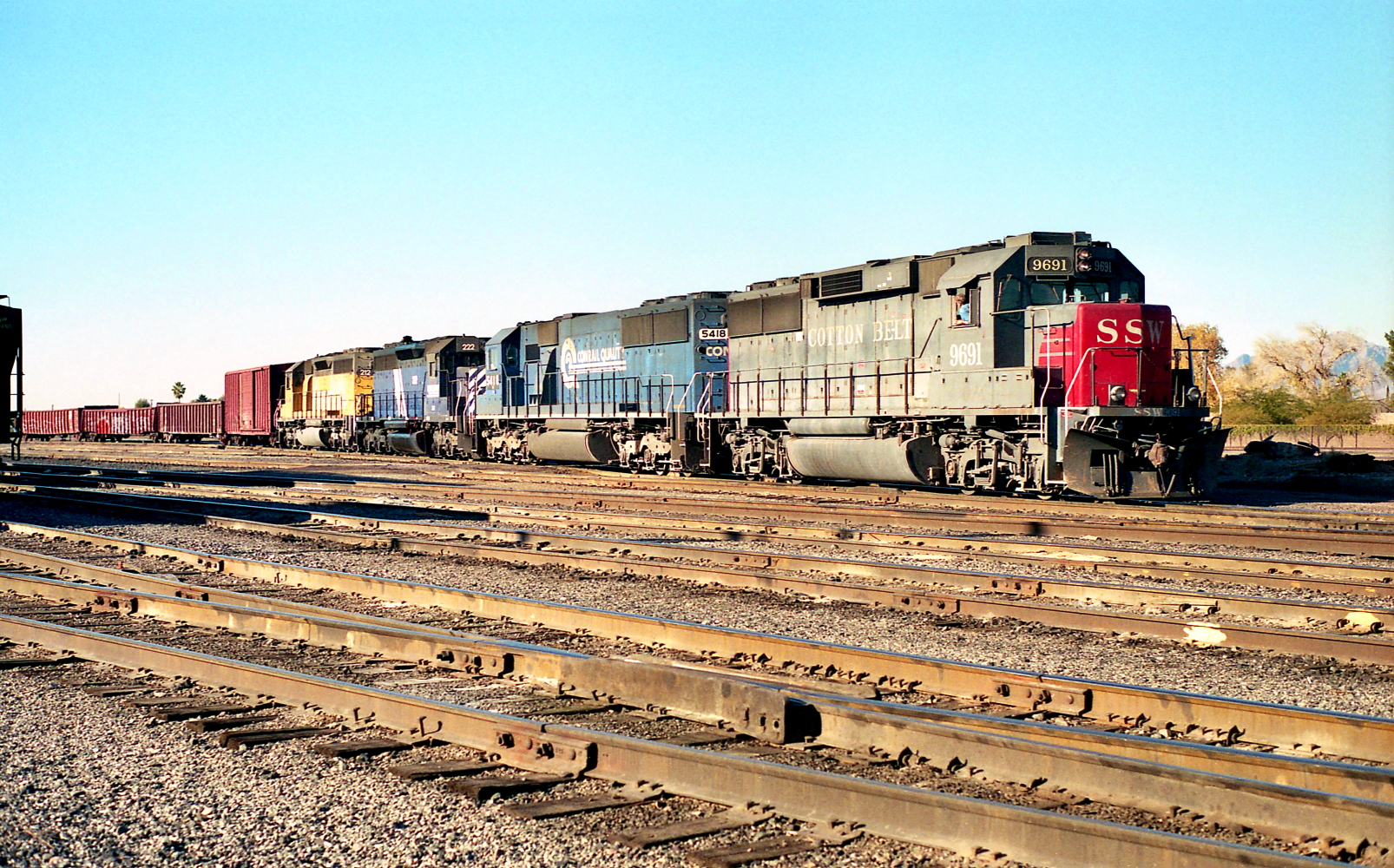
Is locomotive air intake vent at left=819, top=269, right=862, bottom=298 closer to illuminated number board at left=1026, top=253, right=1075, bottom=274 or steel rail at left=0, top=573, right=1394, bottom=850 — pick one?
illuminated number board at left=1026, top=253, right=1075, bottom=274

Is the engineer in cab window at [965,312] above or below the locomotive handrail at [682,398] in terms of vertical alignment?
above

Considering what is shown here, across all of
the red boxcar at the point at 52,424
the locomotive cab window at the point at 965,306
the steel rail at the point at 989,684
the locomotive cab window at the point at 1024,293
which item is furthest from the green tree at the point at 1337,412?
the red boxcar at the point at 52,424

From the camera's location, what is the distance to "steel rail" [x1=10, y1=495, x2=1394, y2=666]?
22.2 feet

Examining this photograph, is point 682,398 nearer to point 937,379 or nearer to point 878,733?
point 937,379

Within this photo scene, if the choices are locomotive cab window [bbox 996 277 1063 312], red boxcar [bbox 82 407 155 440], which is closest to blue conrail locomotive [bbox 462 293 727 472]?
locomotive cab window [bbox 996 277 1063 312]

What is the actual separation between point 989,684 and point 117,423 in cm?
5817

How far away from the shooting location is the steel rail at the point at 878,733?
3.63 m

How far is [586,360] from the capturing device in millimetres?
26219

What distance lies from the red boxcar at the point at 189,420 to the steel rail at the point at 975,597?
40.1 meters

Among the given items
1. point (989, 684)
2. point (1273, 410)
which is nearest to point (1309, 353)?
point (1273, 410)

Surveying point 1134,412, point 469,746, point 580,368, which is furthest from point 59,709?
point 580,368

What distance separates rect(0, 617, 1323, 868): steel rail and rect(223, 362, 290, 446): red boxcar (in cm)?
4002

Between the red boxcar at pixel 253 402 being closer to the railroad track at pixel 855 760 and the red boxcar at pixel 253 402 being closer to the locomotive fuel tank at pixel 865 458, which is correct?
the locomotive fuel tank at pixel 865 458

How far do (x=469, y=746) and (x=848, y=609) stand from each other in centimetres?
386
